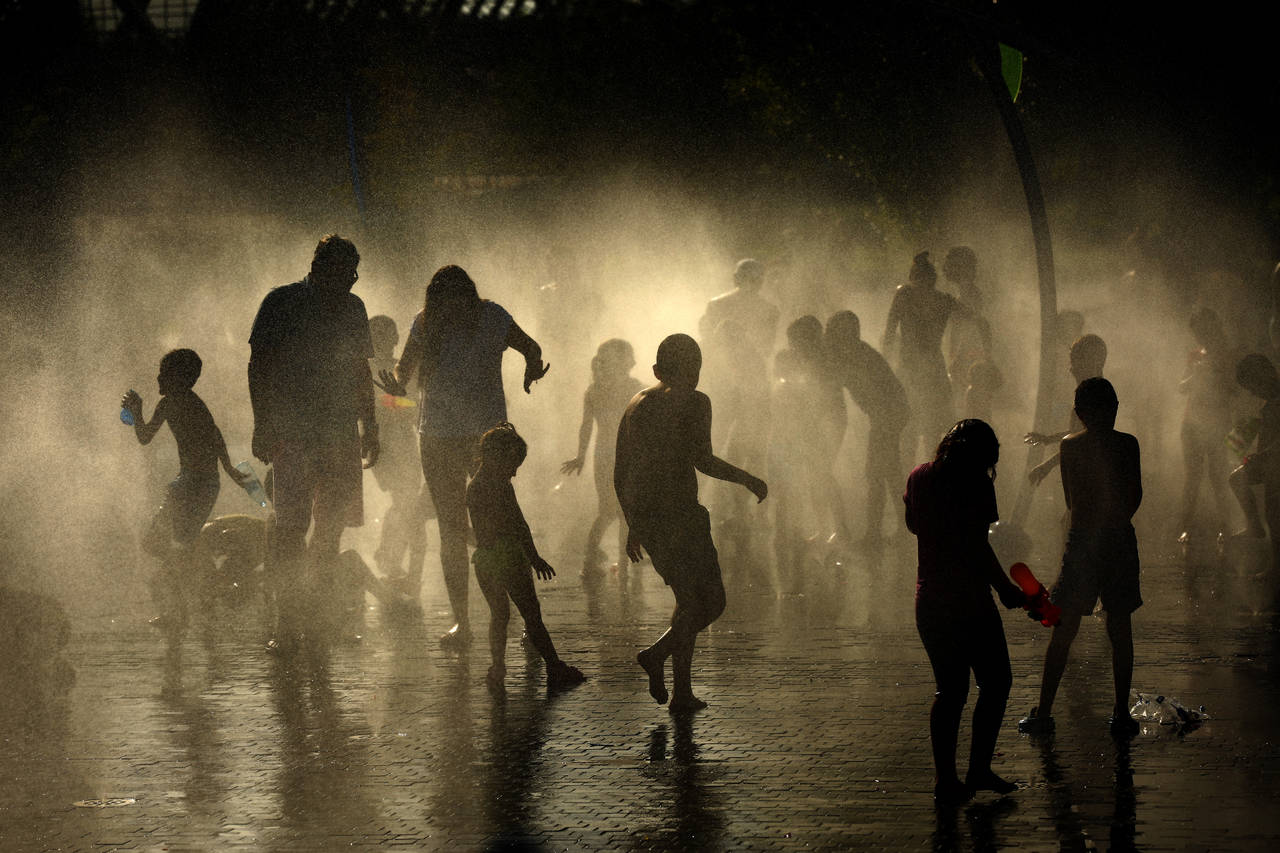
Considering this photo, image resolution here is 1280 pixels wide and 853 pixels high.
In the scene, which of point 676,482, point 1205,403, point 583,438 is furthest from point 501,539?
point 1205,403

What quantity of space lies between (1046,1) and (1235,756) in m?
14.2

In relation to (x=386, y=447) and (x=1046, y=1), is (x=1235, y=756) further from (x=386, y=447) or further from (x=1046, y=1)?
(x=1046, y=1)

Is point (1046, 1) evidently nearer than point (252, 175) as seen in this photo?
Yes

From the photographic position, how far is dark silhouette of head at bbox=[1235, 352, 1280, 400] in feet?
38.1

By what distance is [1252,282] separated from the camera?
18812 mm

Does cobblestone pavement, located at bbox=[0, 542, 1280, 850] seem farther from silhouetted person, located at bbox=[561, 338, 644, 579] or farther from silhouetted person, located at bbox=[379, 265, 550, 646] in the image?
silhouetted person, located at bbox=[561, 338, 644, 579]

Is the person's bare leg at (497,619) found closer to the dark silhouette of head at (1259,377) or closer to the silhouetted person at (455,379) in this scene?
the silhouetted person at (455,379)

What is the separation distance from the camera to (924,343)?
570 inches

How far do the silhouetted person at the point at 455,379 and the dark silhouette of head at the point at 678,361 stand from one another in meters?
1.86

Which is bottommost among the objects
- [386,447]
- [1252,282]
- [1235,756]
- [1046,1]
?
[1235,756]

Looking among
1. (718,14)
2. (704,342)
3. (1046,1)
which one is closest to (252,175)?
(718,14)

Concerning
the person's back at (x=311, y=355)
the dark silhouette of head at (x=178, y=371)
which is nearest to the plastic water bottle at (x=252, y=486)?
the dark silhouette of head at (x=178, y=371)

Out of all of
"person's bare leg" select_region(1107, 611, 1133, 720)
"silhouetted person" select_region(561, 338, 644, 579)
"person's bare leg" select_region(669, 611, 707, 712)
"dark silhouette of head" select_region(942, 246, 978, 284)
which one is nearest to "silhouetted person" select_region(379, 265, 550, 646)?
"person's bare leg" select_region(669, 611, 707, 712)

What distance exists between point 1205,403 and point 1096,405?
6421 millimetres
